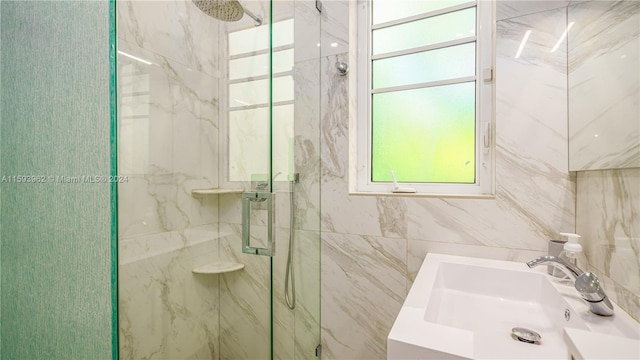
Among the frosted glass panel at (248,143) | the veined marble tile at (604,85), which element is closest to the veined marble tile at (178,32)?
the frosted glass panel at (248,143)

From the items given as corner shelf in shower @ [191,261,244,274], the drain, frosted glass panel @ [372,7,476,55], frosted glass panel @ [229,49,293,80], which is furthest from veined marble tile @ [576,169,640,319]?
corner shelf in shower @ [191,261,244,274]

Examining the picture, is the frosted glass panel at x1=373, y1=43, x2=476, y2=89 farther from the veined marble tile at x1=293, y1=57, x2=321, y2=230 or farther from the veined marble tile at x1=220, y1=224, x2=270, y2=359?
the veined marble tile at x1=220, y1=224, x2=270, y2=359

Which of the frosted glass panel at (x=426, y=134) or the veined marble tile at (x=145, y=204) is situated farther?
the frosted glass panel at (x=426, y=134)

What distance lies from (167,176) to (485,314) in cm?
126

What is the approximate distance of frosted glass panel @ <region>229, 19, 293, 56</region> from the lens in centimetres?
112

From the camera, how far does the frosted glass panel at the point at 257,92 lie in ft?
3.63

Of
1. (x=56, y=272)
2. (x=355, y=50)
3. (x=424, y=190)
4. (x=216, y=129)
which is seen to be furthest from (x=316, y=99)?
(x=56, y=272)

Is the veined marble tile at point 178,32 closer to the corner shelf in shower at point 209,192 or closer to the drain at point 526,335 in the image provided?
the corner shelf in shower at point 209,192

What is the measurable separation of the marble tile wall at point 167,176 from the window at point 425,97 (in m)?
0.78

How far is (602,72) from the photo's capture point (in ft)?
2.84

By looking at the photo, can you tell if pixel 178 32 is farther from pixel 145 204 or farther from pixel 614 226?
pixel 614 226

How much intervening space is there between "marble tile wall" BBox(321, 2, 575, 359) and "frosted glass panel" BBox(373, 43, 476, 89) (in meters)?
0.17

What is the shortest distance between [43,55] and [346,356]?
1.80 meters

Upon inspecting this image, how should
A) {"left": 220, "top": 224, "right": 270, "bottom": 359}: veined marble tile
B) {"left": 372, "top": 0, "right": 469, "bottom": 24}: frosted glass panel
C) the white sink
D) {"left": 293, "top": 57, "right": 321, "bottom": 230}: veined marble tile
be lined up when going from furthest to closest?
{"left": 372, "top": 0, "right": 469, "bottom": 24}: frosted glass panel < {"left": 293, "top": 57, "right": 321, "bottom": 230}: veined marble tile < {"left": 220, "top": 224, "right": 270, "bottom": 359}: veined marble tile < the white sink
